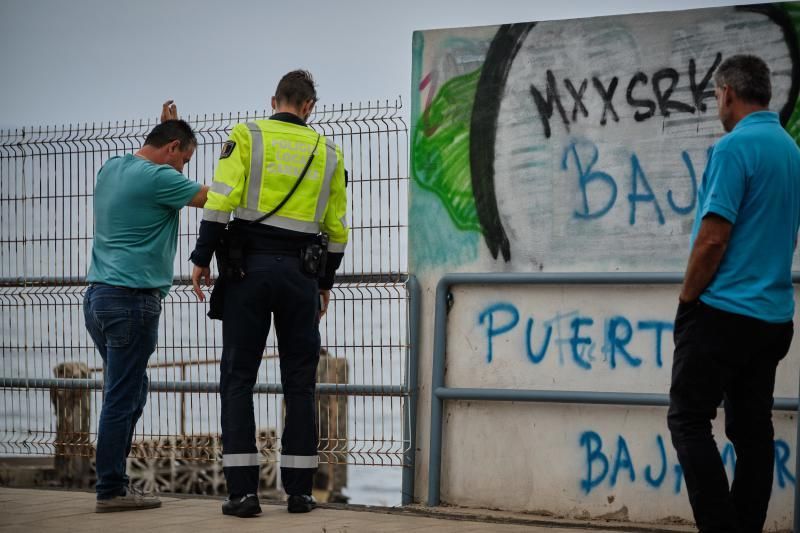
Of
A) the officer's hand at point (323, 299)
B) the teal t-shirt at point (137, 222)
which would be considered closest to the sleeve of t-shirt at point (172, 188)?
the teal t-shirt at point (137, 222)

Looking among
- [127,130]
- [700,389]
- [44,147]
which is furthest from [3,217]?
[700,389]

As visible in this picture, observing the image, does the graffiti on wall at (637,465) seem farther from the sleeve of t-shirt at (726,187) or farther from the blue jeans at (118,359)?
the blue jeans at (118,359)

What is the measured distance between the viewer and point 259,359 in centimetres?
616

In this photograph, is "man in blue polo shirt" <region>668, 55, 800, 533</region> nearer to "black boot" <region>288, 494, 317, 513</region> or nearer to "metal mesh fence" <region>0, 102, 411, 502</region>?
"black boot" <region>288, 494, 317, 513</region>

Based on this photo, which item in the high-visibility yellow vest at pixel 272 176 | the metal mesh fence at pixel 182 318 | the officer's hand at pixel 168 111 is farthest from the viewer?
the metal mesh fence at pixel 182 318

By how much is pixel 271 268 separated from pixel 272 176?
47cm

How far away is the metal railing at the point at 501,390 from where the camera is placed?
20.4 feet

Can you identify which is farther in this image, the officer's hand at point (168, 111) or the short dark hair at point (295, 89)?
the officer's hand at point (168, 111)

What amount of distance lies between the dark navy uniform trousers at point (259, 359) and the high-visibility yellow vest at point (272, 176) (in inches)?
9.3

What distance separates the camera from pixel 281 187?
239 inches

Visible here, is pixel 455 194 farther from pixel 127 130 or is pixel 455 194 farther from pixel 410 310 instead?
pixel 127 130

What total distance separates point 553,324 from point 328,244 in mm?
1302

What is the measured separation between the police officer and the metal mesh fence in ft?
2.56

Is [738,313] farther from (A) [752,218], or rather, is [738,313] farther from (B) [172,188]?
(B) [172,188]
